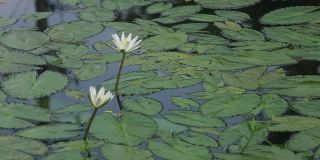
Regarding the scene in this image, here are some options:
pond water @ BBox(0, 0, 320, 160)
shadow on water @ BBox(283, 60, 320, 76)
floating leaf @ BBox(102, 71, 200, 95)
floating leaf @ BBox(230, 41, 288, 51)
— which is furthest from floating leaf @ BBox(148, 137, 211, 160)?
floating leaf @ BBox(230, 41, 288, 51)

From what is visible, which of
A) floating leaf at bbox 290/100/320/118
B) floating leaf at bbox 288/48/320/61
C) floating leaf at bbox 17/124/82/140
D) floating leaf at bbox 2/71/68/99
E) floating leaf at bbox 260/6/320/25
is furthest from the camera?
floating leaf at bbox 260/6/320/25

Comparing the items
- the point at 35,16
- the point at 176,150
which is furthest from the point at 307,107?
the point at 35,16

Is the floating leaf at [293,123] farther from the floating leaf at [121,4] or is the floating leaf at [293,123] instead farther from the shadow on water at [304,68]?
the floating leaf at [121,4]

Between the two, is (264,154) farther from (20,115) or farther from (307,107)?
(20,115)

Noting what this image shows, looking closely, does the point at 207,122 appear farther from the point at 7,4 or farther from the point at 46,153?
the point at 7,4

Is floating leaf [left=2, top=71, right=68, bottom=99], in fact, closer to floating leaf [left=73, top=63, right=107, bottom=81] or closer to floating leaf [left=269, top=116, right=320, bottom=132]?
floating leaf [left=73, top=63, right=107, bottom=81]
